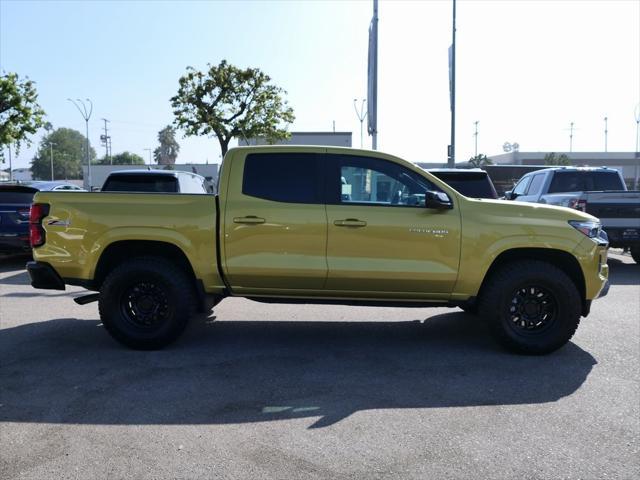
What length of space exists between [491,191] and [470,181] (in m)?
0.38

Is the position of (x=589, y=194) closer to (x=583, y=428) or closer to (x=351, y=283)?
(x=351, y=283)

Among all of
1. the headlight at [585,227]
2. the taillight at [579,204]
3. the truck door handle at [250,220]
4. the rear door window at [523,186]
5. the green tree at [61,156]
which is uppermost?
the green tree at [61,156]

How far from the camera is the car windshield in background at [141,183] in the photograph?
950cm

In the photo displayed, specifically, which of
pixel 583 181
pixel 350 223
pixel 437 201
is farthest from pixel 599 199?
pixel 350 223

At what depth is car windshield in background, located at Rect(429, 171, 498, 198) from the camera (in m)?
9.18

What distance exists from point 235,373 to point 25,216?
8078 mm

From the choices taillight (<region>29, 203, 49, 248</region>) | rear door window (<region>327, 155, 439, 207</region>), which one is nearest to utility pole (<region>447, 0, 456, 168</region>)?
rear door window (<region>327, 155, 439, 207</region>)

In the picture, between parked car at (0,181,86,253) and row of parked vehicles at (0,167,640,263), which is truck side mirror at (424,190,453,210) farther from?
parked car at (0,181,86,253)

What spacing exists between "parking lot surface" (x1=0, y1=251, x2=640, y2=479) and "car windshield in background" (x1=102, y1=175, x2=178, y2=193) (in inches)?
136

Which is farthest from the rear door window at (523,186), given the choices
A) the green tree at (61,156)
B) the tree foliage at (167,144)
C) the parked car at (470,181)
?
the green tree at (61,156)

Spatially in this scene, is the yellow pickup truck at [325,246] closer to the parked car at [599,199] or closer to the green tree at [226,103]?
the parked car at [599,199]

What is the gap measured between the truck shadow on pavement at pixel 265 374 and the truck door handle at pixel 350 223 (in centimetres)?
125

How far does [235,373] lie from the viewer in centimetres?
480

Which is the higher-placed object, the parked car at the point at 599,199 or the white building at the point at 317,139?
the white building at the point at 317,139
